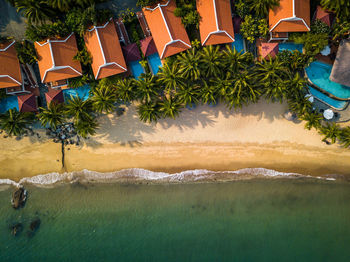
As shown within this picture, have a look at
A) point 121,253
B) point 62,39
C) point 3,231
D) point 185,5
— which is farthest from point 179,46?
point 3,231

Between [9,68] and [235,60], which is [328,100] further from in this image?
[9,68]

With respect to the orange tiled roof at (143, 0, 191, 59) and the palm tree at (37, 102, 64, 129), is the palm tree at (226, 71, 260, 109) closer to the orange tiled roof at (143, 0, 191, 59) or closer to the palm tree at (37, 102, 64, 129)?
the orange tiled roof at (143, 0, 191, 59)

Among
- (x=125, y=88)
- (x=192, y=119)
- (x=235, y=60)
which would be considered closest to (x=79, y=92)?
(x=125, y=88)

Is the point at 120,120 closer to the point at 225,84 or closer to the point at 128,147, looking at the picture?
the point at 128,147

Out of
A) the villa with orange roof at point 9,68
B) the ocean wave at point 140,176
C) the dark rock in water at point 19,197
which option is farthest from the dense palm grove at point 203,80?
the dark rock in water at point 19,197

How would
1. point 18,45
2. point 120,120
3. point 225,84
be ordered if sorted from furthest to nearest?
point 120,120
point 18,45
point 225,84

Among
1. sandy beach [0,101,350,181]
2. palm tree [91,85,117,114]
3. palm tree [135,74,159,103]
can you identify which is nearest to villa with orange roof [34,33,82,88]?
palm tree [91,85,117,114]

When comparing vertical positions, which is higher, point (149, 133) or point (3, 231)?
point (149, 133)
